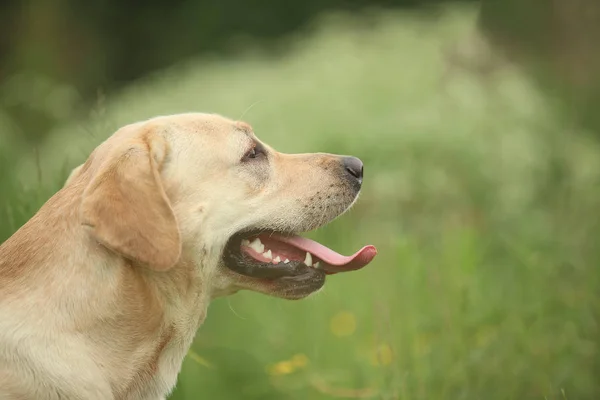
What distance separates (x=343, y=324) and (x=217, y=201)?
171 centimetres

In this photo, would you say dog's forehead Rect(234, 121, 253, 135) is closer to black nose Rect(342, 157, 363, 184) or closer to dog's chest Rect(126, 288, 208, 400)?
black nose Rect(342, 157, 363, 184)

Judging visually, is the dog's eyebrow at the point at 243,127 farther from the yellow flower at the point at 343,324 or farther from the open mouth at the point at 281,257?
the yellow flower at the point at 343,324

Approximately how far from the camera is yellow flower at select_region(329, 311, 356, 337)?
14.6 ft

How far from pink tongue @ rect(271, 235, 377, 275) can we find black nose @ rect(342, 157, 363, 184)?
0.90 ft

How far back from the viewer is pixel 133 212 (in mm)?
2678

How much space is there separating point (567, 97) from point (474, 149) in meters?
0.77

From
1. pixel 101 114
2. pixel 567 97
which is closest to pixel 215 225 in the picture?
pixel 101 114

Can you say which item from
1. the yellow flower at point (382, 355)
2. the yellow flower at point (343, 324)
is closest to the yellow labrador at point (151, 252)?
the yellow flower at point (382, 355)

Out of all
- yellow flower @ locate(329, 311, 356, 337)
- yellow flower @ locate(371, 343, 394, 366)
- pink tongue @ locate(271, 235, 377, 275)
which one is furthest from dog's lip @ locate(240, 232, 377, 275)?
yellow flower @ locate(329, 311, 356, 337)

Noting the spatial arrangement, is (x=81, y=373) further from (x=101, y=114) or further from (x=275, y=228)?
(x=101, y=114)

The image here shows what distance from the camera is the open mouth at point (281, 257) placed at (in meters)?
3.07

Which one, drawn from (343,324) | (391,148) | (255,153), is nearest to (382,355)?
(343,324)

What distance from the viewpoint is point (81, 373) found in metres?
2.64

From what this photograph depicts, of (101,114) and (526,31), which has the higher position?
(101,114)
